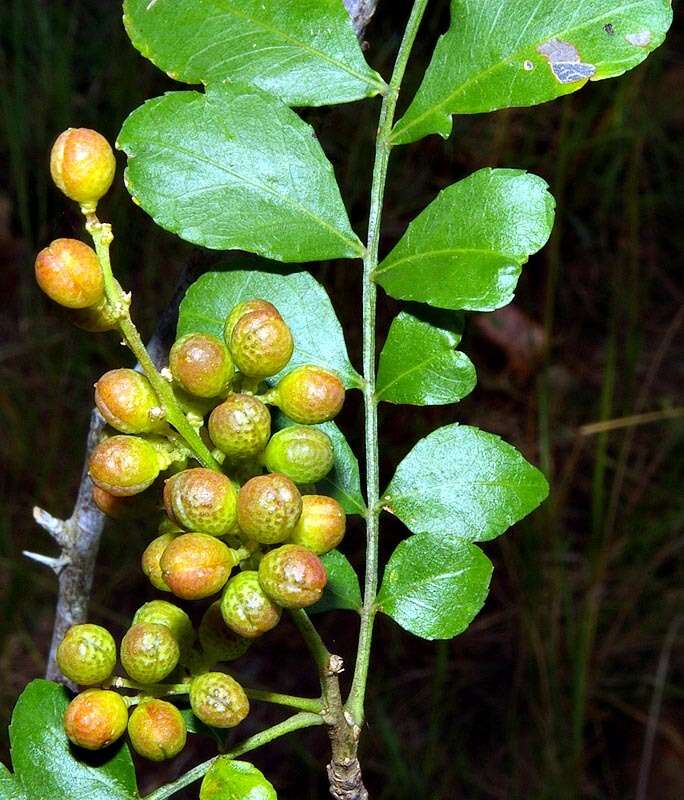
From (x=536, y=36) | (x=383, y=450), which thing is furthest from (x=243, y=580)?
(x=383, y=450)

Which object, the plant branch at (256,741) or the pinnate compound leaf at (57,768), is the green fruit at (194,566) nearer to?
the plant branch at (256,741)

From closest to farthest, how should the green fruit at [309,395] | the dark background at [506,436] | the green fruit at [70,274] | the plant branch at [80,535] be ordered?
Answer: 1. the green fruit at [70,274]
2. the green fruit at [309,395]
3. the plant branch at [80,535]
4. the dark background at [506,436]

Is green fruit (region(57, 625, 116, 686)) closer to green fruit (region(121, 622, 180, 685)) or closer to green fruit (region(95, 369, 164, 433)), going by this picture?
green fruit (region(121, 622, 180, 685))

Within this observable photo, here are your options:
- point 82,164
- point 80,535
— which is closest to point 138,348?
point 82,164

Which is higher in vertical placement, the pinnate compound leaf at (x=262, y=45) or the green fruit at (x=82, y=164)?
the pinnate compound leaf at (x=262, y=45)

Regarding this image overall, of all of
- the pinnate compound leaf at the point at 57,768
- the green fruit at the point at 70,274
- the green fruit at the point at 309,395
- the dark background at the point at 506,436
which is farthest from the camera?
the dark background at the point at 506,436

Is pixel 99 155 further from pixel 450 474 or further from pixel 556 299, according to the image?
pixel 556 299

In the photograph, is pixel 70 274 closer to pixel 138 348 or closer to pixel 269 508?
pixel 138 348

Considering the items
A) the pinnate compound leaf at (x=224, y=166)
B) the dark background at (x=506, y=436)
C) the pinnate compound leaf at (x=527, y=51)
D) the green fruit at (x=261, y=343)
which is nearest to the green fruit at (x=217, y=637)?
the green fruit at (x=261, y=343)
